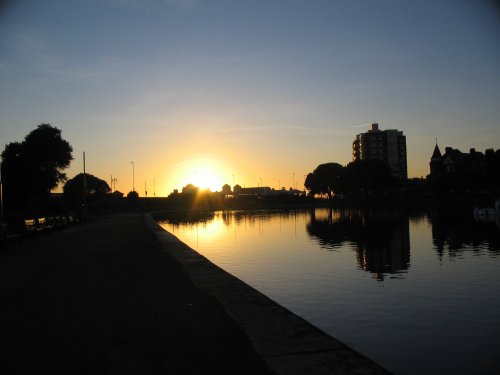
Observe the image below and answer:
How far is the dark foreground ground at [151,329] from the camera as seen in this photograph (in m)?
6.29

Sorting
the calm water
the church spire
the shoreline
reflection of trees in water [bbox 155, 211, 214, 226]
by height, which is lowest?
the calm water

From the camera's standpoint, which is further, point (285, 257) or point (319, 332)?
point (285, 257)

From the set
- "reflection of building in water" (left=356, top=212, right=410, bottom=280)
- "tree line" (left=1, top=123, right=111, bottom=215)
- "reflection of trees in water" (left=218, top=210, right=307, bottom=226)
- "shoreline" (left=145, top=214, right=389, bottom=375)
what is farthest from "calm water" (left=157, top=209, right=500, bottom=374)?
"tree line" (left=1, top=123, right=111, bottom=215)

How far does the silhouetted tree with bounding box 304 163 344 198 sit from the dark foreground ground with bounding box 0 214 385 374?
491 ft

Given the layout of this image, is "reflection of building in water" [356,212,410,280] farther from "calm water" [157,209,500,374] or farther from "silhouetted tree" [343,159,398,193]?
"silhouetted tree" [343,159,398,193]

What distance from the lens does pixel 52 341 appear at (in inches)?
289

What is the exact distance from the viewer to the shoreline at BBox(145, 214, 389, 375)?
20.4ft

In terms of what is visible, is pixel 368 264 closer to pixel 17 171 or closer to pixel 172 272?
pixel 172 272

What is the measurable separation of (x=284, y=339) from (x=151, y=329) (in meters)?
2.12

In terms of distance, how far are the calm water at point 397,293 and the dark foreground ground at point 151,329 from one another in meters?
1.64

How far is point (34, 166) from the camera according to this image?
61.0 m

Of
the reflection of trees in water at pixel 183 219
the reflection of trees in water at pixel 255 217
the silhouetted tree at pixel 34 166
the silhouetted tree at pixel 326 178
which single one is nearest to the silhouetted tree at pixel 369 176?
the silhouetted tree at pixel 326 178

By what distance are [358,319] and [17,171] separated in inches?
1951

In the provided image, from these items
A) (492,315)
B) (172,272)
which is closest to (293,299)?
(172,272)
